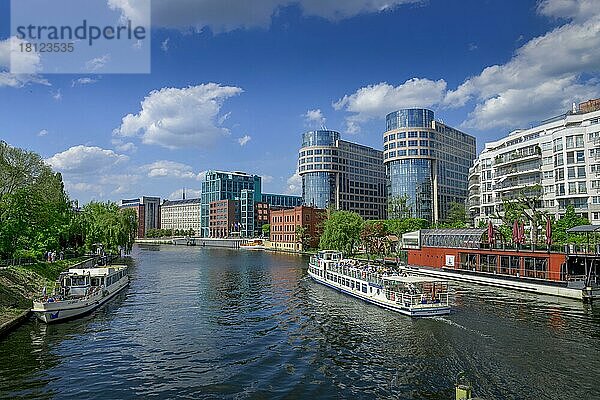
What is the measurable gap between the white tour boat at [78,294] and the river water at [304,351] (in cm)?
132

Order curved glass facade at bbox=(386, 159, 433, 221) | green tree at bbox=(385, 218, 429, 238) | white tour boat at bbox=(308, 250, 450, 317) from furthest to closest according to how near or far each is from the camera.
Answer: curved glass facade at bbox=(386, 159, 433, 221)
green tree at bbox=(385, 218, 429, 238)
white tour boat at bbox=(308, 250, 450, 317)

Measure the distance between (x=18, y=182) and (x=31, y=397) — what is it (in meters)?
65.5

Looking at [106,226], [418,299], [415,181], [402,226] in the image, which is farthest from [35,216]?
[415,181]

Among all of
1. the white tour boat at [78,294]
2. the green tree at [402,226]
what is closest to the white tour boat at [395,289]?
the white tour boat at [78,294]

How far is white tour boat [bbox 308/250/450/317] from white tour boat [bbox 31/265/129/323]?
31.5 metres

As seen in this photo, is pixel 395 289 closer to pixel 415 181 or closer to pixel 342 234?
pixel 342 234

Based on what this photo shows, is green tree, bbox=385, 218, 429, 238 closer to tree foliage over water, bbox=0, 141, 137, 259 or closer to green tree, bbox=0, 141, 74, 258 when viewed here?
tree foliage over water, bbox=0, 141, 137, 259

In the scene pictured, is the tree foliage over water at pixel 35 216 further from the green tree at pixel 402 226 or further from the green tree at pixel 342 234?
the green tree at pixel 402 226

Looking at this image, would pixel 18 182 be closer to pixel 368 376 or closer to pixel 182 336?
pixel 182 336

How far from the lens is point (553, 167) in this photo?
105062mm

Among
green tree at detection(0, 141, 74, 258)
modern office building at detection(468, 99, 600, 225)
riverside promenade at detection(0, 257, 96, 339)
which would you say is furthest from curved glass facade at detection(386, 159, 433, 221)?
riverside promenade at detection(0, 257, 96, 339)

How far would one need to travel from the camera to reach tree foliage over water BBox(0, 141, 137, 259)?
65.9 metres

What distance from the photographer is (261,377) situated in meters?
30.7

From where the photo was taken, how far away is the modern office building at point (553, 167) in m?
96.1
